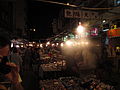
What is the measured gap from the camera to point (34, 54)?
2164 centimetres

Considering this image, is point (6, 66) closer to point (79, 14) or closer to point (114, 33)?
point (114, 33)

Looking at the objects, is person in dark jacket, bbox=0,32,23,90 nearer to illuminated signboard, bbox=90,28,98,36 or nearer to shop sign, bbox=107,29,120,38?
shop sign, bbox=107,29,120,38

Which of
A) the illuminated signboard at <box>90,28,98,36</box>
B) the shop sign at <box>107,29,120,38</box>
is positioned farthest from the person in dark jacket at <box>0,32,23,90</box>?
the illuminated signboard at <box>90,28,98,36</box>

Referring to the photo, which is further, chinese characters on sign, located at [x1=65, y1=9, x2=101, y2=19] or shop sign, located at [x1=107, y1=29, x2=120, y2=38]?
chinese characters on sign, located at [x1=65, y1=9, x2=101, y2=19]

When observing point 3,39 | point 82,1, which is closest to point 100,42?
point 82,1

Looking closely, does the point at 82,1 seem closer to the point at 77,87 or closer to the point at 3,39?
the point at 77,87

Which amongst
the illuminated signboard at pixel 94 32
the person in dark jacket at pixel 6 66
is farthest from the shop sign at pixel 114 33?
the person in dark jacket at pixel 6 66

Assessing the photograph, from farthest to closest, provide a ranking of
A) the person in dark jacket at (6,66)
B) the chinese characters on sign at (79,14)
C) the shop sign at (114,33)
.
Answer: the chinese characters on sign at (79,14) < the shop sign at (114,33) < the person in dark jacket at (6,66)

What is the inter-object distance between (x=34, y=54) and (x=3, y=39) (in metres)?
19.5

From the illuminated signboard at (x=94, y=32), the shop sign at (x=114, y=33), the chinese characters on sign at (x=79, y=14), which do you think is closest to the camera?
the shop sign at (x=114, y=33)

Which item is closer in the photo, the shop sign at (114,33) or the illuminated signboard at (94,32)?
the shop sign at (114,33)

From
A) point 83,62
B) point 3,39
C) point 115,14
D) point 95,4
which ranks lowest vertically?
point 83,62

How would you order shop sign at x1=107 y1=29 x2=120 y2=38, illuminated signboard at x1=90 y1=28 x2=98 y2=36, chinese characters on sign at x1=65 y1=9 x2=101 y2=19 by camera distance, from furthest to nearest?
illuminated signboard at x1=90 y1=28 x2=98 y2=36 → chinese characters on sign at x1=65 y1=9 x2=101 y2=19 → shop sign at x1=107 y1=29 x2=120 y2=38

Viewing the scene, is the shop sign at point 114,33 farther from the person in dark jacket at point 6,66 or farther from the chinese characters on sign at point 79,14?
the person in dark jacket at point 6,66
